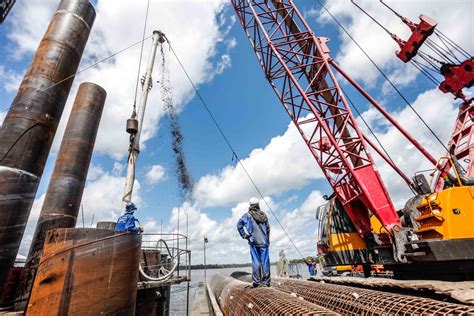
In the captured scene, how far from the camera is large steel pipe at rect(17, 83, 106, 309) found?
24.9 feet

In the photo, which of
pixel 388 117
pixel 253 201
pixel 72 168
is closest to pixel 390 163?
pixel 388 117

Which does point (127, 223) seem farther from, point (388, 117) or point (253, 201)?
point (388, 117)

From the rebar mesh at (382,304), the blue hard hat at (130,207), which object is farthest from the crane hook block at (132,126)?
the rebar mesh at (382,304)

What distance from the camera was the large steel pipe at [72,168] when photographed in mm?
7586

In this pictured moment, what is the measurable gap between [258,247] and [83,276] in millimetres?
3785

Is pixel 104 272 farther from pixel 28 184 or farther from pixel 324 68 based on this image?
pixel 324 68

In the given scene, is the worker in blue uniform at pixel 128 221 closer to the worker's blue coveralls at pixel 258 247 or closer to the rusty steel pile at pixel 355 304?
the worker's blue coveralls at pixel 258 247

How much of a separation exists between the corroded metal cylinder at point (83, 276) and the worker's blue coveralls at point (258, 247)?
289 centimetres

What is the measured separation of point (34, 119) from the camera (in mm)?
5469

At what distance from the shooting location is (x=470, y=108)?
883cm

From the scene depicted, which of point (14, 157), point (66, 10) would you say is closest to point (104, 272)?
point (14, 157)

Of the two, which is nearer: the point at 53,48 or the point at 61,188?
the point at 53,48

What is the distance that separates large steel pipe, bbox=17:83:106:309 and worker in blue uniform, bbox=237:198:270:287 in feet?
17.2

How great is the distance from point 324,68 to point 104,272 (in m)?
11.8
